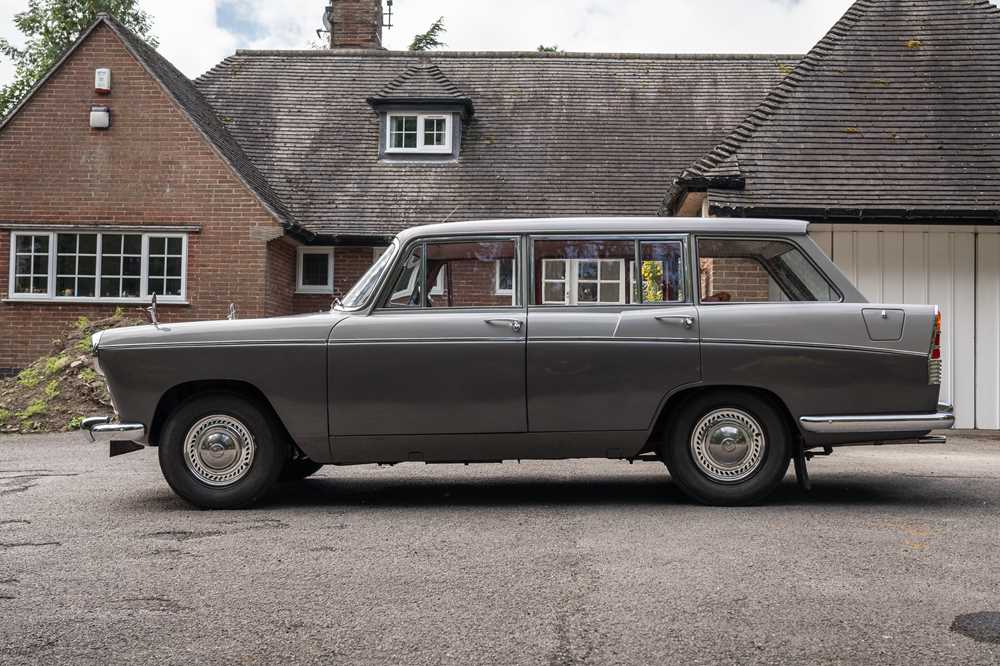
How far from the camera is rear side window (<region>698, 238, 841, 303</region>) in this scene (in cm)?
651

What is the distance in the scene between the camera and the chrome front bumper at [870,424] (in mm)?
6203

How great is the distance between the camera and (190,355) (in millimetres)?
6285

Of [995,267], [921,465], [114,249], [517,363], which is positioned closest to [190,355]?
[517,363]

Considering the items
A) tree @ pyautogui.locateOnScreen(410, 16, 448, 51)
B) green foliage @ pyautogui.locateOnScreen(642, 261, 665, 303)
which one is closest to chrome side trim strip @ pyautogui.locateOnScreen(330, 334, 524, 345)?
green foliage @ pyautogui.locateOnScreen(642, 261, 665, 303)

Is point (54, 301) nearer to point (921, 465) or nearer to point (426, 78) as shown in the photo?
point (426, 78)

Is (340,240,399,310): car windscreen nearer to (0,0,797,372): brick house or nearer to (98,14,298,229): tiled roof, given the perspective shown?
(0,0,797,372): brick house

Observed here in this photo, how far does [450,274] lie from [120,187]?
13576 millimetres

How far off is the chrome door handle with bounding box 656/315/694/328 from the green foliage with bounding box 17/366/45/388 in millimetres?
10573

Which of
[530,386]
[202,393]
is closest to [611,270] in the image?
[530,386]

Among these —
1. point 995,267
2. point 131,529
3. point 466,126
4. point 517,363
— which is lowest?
point 131,529

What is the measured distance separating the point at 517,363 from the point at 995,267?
8773 millimetres

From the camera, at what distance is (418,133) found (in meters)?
21.1

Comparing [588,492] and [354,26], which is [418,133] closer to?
[354,26]

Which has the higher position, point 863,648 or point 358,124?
point 358,124
